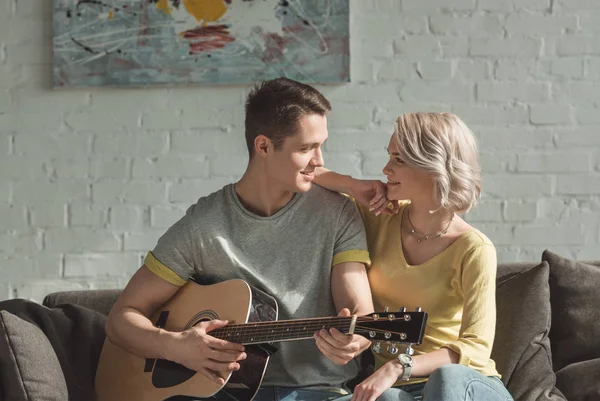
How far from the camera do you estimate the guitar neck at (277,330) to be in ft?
7.02

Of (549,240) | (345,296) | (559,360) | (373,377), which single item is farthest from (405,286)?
(549,240)

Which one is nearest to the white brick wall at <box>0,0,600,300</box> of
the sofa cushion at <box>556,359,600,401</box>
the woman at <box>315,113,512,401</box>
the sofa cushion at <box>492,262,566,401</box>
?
the sofa cushion at <box>492,262,566,401</box>

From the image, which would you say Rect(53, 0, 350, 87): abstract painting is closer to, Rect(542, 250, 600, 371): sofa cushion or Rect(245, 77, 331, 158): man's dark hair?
Rect(245, 77, 331, 158): man's dark hair

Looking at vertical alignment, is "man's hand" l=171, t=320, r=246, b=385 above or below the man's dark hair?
below

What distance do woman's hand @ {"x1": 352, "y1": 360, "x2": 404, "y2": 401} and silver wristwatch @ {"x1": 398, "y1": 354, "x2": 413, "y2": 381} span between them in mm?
10

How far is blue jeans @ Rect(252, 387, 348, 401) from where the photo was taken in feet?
7.93

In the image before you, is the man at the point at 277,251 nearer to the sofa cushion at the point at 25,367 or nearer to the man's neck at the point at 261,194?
the man's neck at the point at 261,194

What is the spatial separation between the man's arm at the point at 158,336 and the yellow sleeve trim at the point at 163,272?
0.04ft

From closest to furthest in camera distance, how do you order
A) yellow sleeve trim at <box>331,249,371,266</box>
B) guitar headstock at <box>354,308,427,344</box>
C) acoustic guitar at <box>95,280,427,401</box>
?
guitar headstock at <box>354,308,427,344</box> < acoustic guitar at <box>95,280,427,401</box> < yellow sleeve trim at <box>331,249,371,266</box>

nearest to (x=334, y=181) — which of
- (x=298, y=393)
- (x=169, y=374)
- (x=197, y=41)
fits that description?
(x=298, y=393)

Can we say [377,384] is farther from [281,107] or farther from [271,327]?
[281,107]

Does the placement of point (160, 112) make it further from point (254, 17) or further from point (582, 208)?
point (582, 208)

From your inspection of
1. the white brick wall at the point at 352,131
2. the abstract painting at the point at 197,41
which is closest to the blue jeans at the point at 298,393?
the white brick wall at the point at 352,131

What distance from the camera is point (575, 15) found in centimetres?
348
